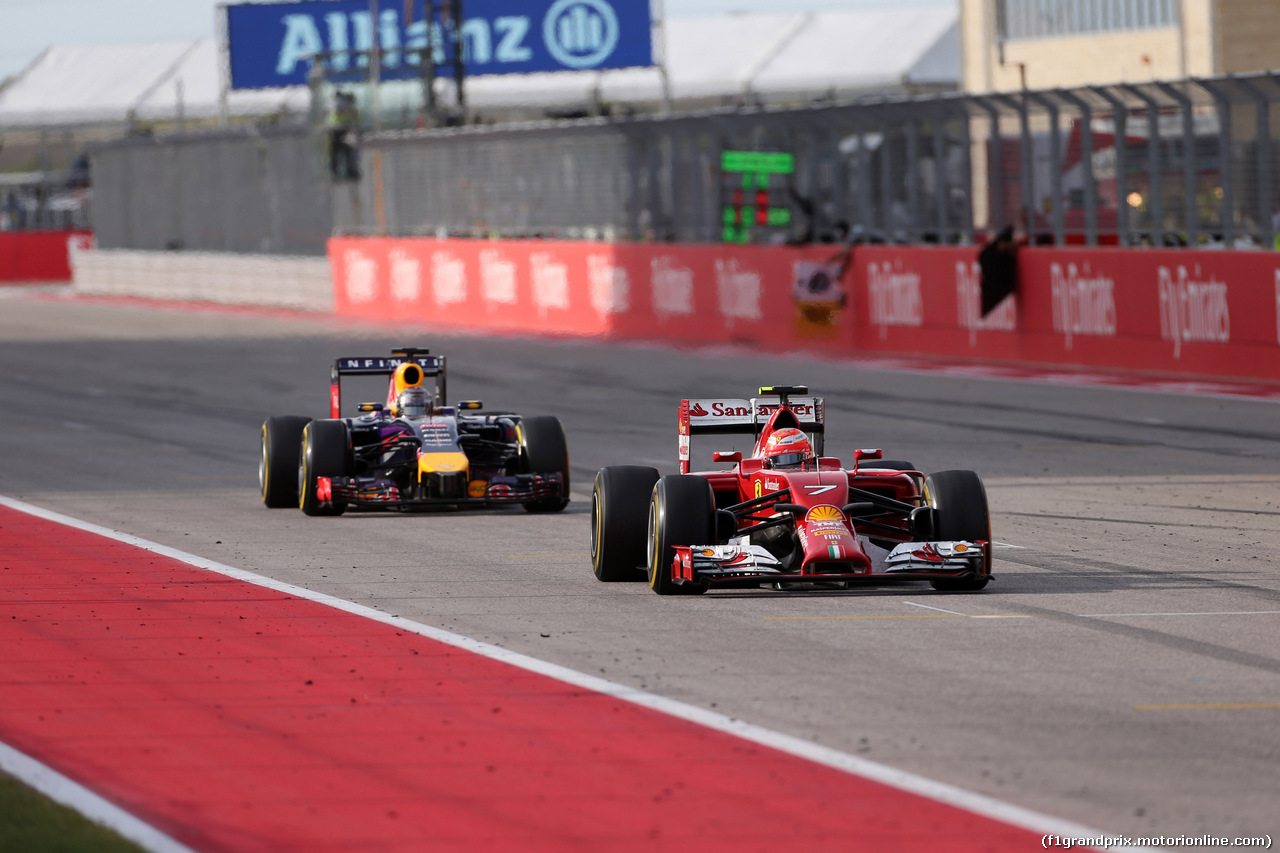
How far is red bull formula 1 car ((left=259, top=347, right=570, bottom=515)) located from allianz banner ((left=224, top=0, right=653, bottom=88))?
40.8 metres

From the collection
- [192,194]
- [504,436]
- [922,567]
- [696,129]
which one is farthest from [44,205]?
[922,567]

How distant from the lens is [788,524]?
10094 millimetres

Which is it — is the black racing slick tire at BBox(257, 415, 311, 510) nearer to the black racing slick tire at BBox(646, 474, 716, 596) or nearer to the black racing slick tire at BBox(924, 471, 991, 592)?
the black racing slick tire at BBox(646, 474, 716, 596)

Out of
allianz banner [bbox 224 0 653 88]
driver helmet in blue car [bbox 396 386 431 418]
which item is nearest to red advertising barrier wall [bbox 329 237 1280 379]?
driver helmet in blue car [bbox 396 386 431 418]

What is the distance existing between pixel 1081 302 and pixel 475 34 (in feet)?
117

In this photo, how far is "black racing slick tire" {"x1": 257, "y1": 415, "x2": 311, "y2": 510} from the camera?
13992mm

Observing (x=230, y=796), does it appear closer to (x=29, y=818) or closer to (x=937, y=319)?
(x=29, y=818)

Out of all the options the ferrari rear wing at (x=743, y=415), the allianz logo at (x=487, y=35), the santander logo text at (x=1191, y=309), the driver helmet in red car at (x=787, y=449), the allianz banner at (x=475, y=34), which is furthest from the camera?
the allianz logo at (x=487, y=35)

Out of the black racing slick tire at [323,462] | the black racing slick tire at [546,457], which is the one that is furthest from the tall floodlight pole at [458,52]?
the black racing slick tire at [323,462]

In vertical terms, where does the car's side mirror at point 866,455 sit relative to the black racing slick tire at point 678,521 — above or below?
above

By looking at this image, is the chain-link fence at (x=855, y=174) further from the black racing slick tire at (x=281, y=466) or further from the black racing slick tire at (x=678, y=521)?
the black racing slick tire at (x=678, y=521)

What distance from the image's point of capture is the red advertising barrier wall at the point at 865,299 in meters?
22.3

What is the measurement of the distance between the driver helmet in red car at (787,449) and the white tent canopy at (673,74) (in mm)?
46482

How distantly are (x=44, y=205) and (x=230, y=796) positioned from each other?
6342 cm
